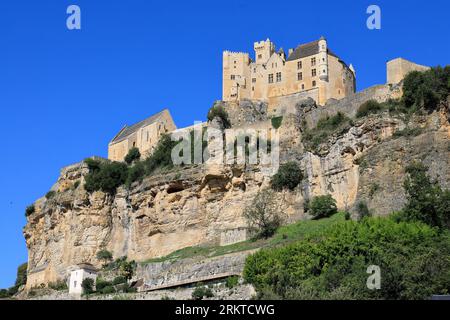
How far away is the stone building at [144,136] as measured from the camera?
65.8 metres

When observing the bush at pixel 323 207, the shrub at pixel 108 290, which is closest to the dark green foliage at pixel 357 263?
the bush at pixel 323 207

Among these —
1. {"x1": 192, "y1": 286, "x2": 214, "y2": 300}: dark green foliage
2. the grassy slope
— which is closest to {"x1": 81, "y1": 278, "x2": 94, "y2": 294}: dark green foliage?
the grassy slope

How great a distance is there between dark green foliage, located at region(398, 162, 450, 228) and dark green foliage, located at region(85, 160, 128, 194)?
88.4ft

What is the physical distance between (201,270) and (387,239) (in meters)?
12.2

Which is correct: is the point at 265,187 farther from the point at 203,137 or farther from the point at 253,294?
the point at 253,294

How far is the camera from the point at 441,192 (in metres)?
41.1

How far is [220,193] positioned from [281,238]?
30.4 feet

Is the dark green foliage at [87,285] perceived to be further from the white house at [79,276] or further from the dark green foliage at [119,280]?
the dark green foliage at [119,280]

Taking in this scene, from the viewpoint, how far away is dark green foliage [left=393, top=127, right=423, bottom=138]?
151 feet

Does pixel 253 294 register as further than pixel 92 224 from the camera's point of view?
No

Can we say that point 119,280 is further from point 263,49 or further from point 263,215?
point 263,49

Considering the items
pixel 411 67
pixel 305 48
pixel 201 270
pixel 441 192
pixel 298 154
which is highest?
pixel 305 48
